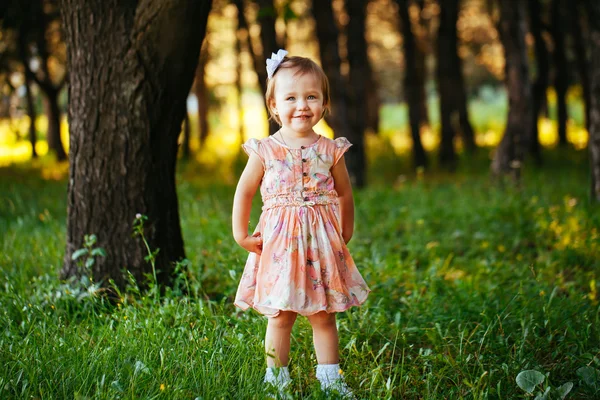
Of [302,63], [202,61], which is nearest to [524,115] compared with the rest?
[302,63]

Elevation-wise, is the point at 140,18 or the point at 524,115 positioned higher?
the point at 140,18

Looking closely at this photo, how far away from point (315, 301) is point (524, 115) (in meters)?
7.96

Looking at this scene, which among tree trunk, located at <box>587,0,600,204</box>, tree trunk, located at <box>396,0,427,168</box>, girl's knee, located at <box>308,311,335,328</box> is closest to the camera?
girl's knee, located at <box>308,311,335,328</box>

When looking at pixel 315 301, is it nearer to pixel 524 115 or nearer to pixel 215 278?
pixel 215 278

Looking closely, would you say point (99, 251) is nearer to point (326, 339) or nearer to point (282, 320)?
point (282, 320)

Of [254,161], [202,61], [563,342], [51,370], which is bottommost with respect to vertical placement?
[563,342]

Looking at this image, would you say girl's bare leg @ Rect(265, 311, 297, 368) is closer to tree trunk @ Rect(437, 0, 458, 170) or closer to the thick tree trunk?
the thick tree trunk

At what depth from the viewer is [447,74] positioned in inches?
536

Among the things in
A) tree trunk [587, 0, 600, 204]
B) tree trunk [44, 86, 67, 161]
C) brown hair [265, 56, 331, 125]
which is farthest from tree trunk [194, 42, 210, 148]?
brown hair [265, 56, 331, 125]

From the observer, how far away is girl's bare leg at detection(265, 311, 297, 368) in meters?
3.26

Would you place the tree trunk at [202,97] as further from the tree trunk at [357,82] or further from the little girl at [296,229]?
the little girl at [296,229]

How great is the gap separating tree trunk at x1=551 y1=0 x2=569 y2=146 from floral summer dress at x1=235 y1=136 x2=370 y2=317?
12.8 m

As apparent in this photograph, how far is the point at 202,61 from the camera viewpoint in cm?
1748

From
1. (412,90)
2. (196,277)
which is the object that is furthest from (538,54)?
(196,277)
